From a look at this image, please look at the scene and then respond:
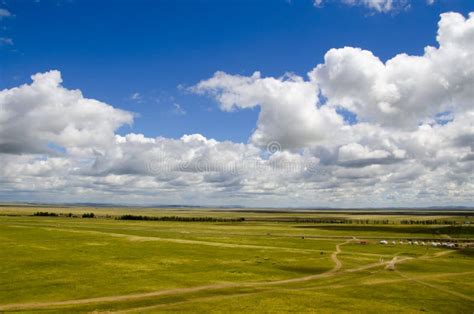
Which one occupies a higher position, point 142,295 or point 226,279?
point 142,295

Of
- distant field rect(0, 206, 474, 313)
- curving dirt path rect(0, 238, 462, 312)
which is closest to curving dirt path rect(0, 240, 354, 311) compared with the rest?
curving dirt path rect(0, 238, 462, 312)

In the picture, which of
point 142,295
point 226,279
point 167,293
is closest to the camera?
point 142,295

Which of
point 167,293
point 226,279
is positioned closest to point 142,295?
point 167,293

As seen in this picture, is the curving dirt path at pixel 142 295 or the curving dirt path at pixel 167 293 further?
the curving dirt path at pixel 167 293

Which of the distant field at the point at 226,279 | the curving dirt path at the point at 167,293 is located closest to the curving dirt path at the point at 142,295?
the curving dirt path at the point at 167,293

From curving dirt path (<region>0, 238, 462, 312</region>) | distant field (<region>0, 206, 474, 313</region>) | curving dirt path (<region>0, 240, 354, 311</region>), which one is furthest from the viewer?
distant field (<region>0, 206, 474, 313</region>)

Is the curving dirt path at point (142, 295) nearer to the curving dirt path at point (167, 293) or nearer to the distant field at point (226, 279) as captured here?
the curving dirt path at point (167, 293)

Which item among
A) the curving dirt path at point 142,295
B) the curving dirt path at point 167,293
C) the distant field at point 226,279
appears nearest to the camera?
the curving dirt path at point 142,295

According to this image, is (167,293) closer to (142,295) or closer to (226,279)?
(142,295)

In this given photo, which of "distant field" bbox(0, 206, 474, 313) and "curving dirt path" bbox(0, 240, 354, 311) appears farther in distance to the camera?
"distant field" bbox(0, 206, 474, 313)

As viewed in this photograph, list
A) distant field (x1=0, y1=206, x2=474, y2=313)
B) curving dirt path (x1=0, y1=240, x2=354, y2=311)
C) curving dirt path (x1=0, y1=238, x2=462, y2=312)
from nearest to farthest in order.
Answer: curving dirt path (x1=0, y1=240, x2=354, y2=311) < curving dirt path (x1=0, y1=238, x2=462, y2=312) < distant field (x1=0, y1=206, x2=474, y2=313)

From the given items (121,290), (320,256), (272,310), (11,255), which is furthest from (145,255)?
(272,310)

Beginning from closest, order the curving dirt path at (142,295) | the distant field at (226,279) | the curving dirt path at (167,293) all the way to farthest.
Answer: the curving dirt path at (142,295) < the curving dirt path at (167,293) < the distant field at (226,279)

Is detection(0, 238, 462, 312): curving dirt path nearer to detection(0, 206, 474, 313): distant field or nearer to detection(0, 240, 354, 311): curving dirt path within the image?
detection(0, 240, 354, 311): curving dirt path
